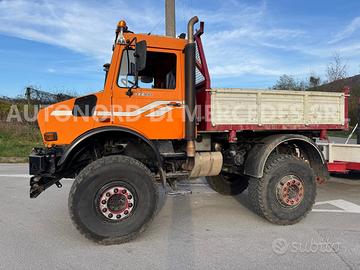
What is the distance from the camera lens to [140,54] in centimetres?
450

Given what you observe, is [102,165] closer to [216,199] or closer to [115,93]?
[115,93]

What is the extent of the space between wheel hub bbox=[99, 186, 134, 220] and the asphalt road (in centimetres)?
39

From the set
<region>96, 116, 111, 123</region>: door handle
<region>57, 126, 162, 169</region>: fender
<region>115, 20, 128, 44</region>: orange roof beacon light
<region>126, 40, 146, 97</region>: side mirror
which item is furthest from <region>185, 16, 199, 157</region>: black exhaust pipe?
<region>96, 116, 111, 123</region>: door handle

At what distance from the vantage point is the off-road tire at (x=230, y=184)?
6953 millimetres

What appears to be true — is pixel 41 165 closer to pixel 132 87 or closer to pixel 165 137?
pixel 132 87

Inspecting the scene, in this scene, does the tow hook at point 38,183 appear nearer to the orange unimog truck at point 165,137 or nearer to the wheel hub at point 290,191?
the orange unimog truck at point 165,137

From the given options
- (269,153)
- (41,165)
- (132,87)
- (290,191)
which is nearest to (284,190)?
(290,191)

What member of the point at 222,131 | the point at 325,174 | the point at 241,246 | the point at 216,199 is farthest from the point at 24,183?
the point at 325,174

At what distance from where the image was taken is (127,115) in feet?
16.0

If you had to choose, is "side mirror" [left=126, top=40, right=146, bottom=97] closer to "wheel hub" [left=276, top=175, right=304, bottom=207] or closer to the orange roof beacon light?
the orange roof beacon light

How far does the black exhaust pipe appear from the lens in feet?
16.5

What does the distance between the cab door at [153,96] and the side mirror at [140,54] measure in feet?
0.94

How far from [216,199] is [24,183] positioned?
15.5 feet

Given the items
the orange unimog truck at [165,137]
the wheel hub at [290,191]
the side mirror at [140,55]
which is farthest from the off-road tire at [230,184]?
the side mirror at [140,55]
